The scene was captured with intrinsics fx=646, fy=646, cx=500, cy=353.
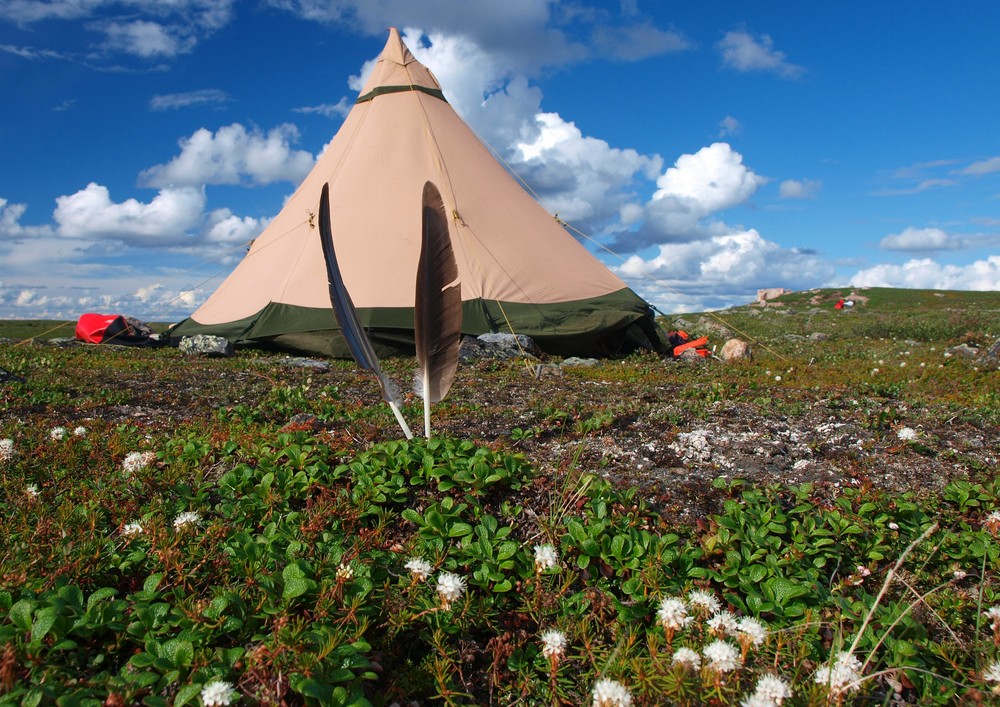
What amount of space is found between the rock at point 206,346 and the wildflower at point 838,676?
999cm

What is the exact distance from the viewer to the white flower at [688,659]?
1887 mm

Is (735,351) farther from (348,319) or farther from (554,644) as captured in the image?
(554,644)

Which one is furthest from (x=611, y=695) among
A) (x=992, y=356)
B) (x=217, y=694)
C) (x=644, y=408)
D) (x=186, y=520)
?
(x=992, y=356)

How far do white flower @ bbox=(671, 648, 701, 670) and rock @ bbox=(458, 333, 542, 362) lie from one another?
7.44 meters

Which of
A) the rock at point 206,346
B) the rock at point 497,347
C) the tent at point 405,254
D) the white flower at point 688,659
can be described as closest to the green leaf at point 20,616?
the white flower at point 688,659

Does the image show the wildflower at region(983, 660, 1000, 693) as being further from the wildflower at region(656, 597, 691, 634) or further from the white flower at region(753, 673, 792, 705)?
the wildflower at region(656, 597, 691, 634)

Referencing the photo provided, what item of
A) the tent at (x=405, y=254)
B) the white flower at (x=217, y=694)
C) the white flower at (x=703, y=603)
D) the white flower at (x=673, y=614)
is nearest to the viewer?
the white flower at (x=217, y=694)

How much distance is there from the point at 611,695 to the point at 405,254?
32.1ft

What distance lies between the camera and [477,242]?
433 inches

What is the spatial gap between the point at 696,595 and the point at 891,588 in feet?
4.22

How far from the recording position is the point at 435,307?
3.76 metres

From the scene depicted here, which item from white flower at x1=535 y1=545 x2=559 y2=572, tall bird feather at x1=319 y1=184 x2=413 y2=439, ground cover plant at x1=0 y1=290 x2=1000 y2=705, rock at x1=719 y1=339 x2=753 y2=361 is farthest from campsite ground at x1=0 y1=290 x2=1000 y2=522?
white flower at x1=535 y1=545 x2=559 y2=572

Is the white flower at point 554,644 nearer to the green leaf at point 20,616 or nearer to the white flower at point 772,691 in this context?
the white flower at point 772,691

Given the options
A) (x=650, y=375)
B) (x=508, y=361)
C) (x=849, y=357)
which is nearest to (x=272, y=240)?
(x=508, y=361)
